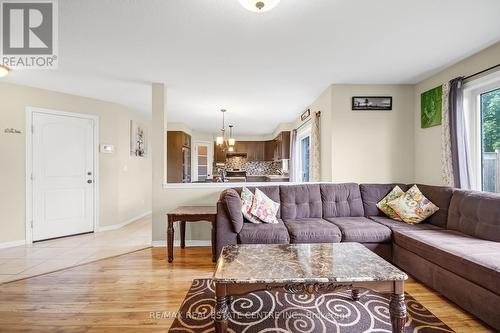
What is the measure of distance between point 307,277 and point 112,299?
1.74m

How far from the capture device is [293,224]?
2861 mm

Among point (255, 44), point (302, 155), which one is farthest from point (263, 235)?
point (302, 155)

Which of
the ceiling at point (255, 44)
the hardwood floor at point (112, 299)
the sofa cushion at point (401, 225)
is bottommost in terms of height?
the hardwood floor at point (112, 299)

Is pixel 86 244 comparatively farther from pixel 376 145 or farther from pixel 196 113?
pixel 376 145

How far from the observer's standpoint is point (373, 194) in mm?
3385

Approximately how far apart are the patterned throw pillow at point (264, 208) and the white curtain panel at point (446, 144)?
2169 millimetres

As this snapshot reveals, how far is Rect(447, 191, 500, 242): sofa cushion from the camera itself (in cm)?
226

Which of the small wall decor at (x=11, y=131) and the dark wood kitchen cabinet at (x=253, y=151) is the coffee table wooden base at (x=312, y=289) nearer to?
the small wall decor at (x=11, y=131)

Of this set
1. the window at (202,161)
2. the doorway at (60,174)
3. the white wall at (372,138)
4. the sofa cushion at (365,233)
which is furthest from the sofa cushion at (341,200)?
the window at (202,161)

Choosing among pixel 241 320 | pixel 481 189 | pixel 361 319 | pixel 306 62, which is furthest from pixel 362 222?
pixel 306 62

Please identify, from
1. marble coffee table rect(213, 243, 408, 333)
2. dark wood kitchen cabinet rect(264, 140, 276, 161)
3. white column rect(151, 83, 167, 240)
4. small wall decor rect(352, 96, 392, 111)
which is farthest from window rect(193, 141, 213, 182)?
marble coffee table rect(213, 243, 408, 333)

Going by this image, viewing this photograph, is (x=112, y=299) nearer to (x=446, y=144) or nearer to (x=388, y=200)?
(x=388, y=200)

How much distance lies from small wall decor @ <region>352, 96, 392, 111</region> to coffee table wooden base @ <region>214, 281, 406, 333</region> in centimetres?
288

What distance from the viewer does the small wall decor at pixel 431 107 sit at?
328 centimetres
